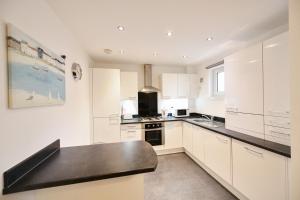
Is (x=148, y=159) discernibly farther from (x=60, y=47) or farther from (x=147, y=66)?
(x=147, y=66)

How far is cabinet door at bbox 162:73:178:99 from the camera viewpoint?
3746 mm

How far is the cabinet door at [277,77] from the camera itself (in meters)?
1.51

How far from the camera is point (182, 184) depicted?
2.33 m

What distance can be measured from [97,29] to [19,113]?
1.36 meters

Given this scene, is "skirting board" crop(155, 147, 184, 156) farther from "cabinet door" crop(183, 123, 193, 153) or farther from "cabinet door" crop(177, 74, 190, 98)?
"cabinet door" crop(177, 74, 190, 98)

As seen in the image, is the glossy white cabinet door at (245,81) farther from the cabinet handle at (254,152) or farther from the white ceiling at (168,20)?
the cabinet handle at (254,152)

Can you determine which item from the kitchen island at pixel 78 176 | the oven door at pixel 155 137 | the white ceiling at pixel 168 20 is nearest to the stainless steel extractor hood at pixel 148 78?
the oven door at pixel 155 137

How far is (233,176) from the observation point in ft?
6.52

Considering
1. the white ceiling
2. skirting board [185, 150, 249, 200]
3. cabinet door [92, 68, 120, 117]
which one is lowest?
skirting board [185, 150, 249, 200]

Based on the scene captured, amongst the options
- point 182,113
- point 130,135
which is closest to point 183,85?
point 182,113

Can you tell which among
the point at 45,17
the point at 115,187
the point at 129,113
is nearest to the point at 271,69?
the point at 115,187

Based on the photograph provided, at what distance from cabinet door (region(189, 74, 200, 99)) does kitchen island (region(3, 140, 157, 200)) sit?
9.59ft

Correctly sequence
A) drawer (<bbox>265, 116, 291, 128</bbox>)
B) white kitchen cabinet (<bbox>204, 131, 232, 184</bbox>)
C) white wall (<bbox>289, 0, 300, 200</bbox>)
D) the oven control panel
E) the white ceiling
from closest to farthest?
white wall (<bbox>289, 0, 300, 200</bbox>), the white ceiling, drawer (<bbox>265, 116, 291, 128</bbox>), white kitchen cabinet (<bbox>204, 131, 232, 184</bbox>), the oven control panel

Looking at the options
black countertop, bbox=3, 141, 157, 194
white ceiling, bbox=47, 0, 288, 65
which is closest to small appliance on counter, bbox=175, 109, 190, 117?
white ceiling, bbox=47, 0, 288, 65
